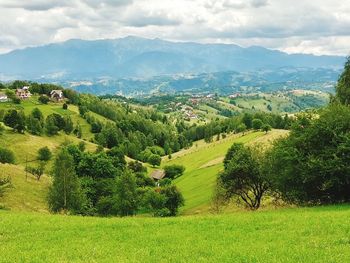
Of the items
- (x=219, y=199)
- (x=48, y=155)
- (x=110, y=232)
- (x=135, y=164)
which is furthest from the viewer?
(x=135, y=164)

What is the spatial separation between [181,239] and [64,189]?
5186 centimetres

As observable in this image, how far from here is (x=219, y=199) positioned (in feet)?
208

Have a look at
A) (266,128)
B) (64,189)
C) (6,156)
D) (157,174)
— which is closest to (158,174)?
(157,174)

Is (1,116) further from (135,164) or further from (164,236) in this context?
(164,236)

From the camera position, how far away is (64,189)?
230ft

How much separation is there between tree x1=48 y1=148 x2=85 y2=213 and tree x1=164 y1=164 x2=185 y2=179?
78.3 m

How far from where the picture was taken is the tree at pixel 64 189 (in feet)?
229

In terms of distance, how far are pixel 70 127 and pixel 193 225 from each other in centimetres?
16294

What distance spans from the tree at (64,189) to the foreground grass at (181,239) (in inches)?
1594

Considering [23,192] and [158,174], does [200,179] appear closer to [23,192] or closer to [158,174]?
[158,174]

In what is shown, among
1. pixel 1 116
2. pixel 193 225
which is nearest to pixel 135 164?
pixel 1 116

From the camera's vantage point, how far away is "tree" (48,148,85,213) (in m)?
69.9

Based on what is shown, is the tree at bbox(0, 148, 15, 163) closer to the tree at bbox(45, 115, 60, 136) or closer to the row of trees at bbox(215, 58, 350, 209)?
the tree at bbox(45, 115, 60, 136)

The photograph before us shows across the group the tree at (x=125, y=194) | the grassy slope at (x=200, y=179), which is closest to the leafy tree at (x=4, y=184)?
the tree at (x=125, y=194)
